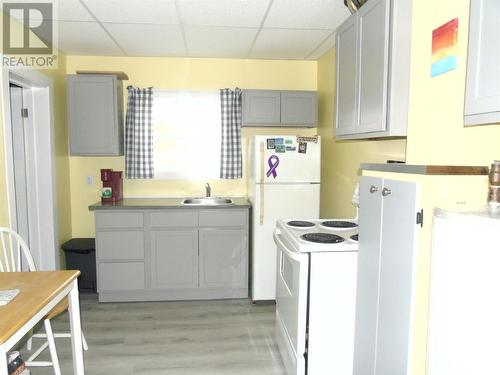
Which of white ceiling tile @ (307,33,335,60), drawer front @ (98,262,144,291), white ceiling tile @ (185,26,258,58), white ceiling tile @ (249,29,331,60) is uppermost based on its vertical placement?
white ceiling tile @ (307,33,335,60)

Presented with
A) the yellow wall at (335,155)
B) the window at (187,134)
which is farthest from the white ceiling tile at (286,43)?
the window at (187,134)

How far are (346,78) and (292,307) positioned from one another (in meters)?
1.49

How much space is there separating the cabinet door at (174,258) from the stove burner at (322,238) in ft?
5.36

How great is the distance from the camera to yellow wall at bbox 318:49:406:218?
9.32 feet

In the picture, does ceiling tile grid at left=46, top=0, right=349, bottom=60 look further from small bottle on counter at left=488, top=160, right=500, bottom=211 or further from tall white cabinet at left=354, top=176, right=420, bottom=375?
small bottle on counter at left=488, top=160, right=500, bottom=211

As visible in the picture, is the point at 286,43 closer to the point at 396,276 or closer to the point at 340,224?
the point at 340,224

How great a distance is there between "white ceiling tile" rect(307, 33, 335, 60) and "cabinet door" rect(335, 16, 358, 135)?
92cm

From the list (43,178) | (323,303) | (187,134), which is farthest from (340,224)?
(43,178)

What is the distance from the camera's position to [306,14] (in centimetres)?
275

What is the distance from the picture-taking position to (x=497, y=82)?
42.3 inches

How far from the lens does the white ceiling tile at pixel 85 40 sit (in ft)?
9.78

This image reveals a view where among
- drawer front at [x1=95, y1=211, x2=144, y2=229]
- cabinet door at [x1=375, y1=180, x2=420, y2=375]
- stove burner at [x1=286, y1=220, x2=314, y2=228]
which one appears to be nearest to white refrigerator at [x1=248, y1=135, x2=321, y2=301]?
stove burner at [x1=286, y1=220, x2=314, y2=228]

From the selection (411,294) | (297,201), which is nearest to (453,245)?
(411,294)

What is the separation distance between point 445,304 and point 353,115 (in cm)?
136
